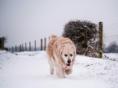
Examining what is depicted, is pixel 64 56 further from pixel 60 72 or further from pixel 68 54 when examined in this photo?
pixel 60 72

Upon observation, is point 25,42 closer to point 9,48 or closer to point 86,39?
point 9,48

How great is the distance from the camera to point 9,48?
142ft

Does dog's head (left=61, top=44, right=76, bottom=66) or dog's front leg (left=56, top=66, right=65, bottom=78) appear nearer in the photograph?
dog's head (left=61, top=44, right=76, bottom=66)

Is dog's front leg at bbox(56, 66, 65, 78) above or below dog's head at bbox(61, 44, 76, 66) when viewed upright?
below

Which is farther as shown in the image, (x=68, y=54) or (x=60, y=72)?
(x=60, y=72)

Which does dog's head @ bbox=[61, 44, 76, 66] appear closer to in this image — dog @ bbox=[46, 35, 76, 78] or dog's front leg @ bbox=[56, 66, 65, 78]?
dog @ bbox=[46, 35, 76, 78]

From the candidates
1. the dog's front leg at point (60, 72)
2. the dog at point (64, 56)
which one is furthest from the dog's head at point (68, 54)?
the dog's front leg at point (60, 72)

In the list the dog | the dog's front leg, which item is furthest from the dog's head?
the dog's front leg

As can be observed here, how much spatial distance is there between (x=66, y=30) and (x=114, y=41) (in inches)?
171

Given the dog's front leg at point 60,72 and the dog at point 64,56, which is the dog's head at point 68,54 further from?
the dog's front leg at point 60,72

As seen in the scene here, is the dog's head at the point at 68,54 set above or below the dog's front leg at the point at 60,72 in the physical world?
above

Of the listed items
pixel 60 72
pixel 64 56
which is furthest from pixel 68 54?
pixel 60 72


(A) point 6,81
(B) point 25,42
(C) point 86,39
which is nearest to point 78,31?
(C) point 86,39

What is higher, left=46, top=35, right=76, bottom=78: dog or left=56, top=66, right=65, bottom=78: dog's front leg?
left=46, top=35, right=76, bottom=78: dog
